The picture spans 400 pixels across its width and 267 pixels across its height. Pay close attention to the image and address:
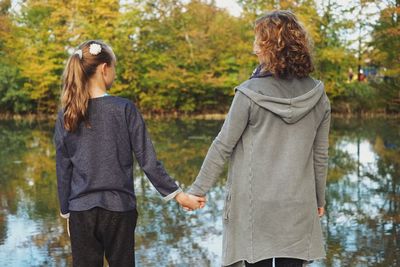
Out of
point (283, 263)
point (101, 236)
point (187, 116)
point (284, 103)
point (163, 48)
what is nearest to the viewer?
point (284, 103)

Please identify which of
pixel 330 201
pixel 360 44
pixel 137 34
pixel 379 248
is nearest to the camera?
pixel 379 248

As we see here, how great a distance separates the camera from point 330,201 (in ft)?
20.2

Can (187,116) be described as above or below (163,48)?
below

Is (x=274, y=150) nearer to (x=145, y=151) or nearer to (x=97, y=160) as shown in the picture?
(x=145, y=151)

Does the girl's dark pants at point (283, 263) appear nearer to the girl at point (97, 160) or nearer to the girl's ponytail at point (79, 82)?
the girl at point (97, 160)

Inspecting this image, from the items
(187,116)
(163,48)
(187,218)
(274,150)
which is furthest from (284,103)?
(163,48)

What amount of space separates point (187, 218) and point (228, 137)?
322 cm

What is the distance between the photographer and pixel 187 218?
17.9ft

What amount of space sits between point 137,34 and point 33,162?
693 inches

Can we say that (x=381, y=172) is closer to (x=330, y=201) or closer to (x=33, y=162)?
(x=330, y=201)

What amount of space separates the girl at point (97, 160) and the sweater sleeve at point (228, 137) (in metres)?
0.16

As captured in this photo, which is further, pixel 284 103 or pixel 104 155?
pixel 104 155

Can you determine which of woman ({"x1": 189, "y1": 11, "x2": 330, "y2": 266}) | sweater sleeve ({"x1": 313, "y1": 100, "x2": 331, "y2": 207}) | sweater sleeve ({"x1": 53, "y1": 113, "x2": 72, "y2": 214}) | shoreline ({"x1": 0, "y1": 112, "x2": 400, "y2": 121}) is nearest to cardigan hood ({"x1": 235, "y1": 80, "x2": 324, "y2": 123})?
woman ({"x1": 189, "y1": 11, "x2": 330, "y2": 266})

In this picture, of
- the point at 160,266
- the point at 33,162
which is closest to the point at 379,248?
the point at 160,266
